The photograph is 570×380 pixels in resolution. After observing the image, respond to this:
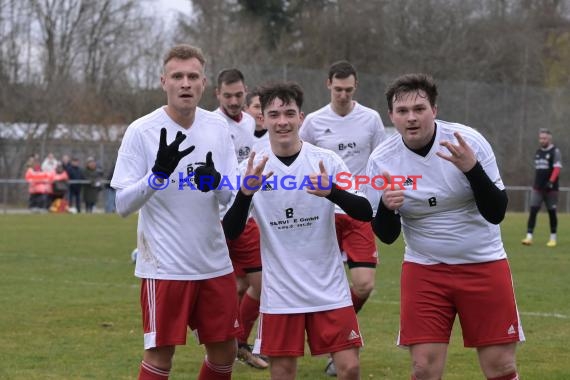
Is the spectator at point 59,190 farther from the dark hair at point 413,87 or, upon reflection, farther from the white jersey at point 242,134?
the dark hair at point 413,87

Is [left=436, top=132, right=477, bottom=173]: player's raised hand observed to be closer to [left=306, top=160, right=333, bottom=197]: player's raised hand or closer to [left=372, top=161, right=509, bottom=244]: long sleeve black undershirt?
[left=372, top=161, right=509, bottom=244]: long sleeve black undershirt

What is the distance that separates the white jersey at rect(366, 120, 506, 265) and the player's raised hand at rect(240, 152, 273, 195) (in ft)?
2.34

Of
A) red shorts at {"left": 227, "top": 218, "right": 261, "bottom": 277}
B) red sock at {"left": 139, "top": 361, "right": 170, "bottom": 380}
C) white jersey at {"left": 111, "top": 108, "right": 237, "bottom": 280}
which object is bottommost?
red sock at {"left": 139, "top": 361, "right": 170, "bottom": 380}

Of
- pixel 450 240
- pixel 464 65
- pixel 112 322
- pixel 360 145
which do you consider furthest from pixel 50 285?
pixel 464 65

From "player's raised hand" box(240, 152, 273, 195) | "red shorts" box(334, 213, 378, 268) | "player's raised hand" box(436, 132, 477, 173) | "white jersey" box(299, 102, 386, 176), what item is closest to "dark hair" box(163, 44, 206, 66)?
"player's raised hand" box(240, 152, 273, 195)

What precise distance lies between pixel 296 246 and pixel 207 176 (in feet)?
2.30

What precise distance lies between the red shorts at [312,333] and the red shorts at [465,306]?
0.35m

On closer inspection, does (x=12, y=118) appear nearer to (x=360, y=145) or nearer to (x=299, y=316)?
(x=360, y=145)

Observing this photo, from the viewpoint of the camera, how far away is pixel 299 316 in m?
5.92

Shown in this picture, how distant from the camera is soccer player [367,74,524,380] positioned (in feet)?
18.6

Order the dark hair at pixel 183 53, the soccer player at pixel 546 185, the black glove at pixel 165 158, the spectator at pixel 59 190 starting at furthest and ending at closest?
the spectator at pixel 59 190, the soccer player at pixel 546 185, the dark hair at pixel 183 53, the black glove at pixel 165 158

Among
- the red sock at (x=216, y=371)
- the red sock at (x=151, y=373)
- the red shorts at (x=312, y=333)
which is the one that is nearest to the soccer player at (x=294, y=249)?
the red shorts at (x=312, y=333)

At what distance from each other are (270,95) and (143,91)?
37.7 m

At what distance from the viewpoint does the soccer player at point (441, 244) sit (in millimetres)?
5672
